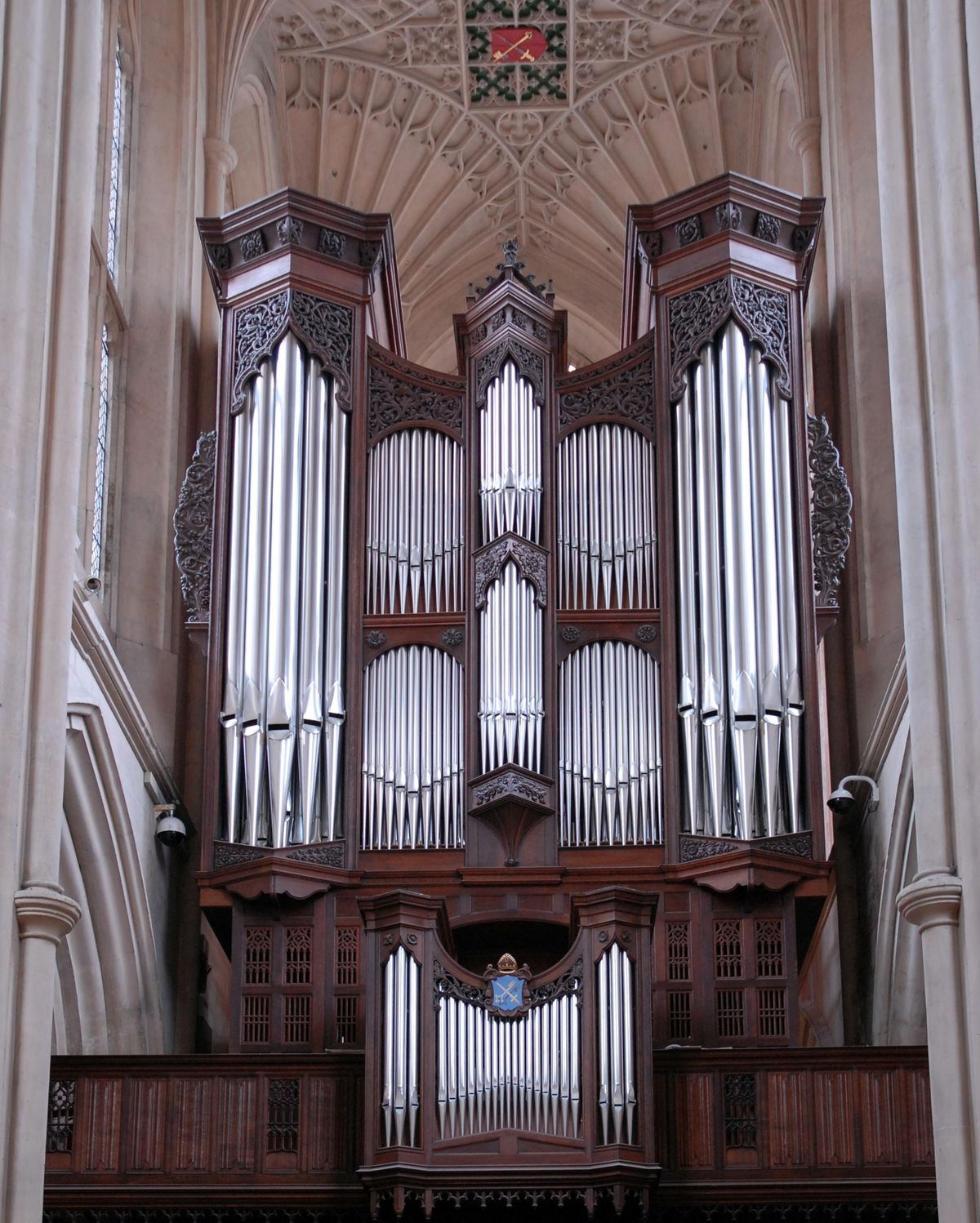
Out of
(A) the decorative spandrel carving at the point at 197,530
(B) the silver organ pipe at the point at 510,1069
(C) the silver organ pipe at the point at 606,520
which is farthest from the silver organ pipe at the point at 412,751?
(B) the silver organ pipe at the point at 510,1069

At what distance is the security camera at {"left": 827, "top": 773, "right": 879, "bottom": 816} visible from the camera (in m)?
18.6

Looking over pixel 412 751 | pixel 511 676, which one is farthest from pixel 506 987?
pixel 511 676

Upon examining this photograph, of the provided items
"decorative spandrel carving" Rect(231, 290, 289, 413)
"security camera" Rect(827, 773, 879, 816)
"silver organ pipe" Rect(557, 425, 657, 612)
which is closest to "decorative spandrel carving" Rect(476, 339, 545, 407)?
"silver organ pipe" Rect(557, 425, 657, 612)

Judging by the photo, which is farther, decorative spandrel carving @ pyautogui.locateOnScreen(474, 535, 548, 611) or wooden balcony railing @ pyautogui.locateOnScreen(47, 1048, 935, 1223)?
decorative spandrel carving @ pyautogui.locateOnScreen(474, 535, 548, 611)

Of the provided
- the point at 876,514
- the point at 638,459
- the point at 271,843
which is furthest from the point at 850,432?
the point at 271,843

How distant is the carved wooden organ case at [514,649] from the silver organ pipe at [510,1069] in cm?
2

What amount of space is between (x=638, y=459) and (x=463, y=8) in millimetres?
8639

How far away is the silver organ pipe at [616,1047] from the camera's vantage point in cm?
1442

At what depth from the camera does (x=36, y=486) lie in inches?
524

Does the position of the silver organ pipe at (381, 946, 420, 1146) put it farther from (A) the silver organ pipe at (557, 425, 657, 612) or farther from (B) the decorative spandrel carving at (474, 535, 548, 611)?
(A) the silver organ pipe at (557, 425, 657, 612)

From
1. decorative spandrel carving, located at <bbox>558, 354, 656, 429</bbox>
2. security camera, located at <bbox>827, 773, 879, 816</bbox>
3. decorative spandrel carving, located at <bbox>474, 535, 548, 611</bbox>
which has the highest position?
decorative spandrel carving, located at <bbox>558, 354, 656, 429</bbox>

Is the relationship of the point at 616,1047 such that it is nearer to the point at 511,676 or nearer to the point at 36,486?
the point at 511,676

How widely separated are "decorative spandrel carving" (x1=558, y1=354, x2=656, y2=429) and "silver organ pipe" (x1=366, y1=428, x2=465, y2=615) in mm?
924

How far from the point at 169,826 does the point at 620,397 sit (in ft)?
15.7
